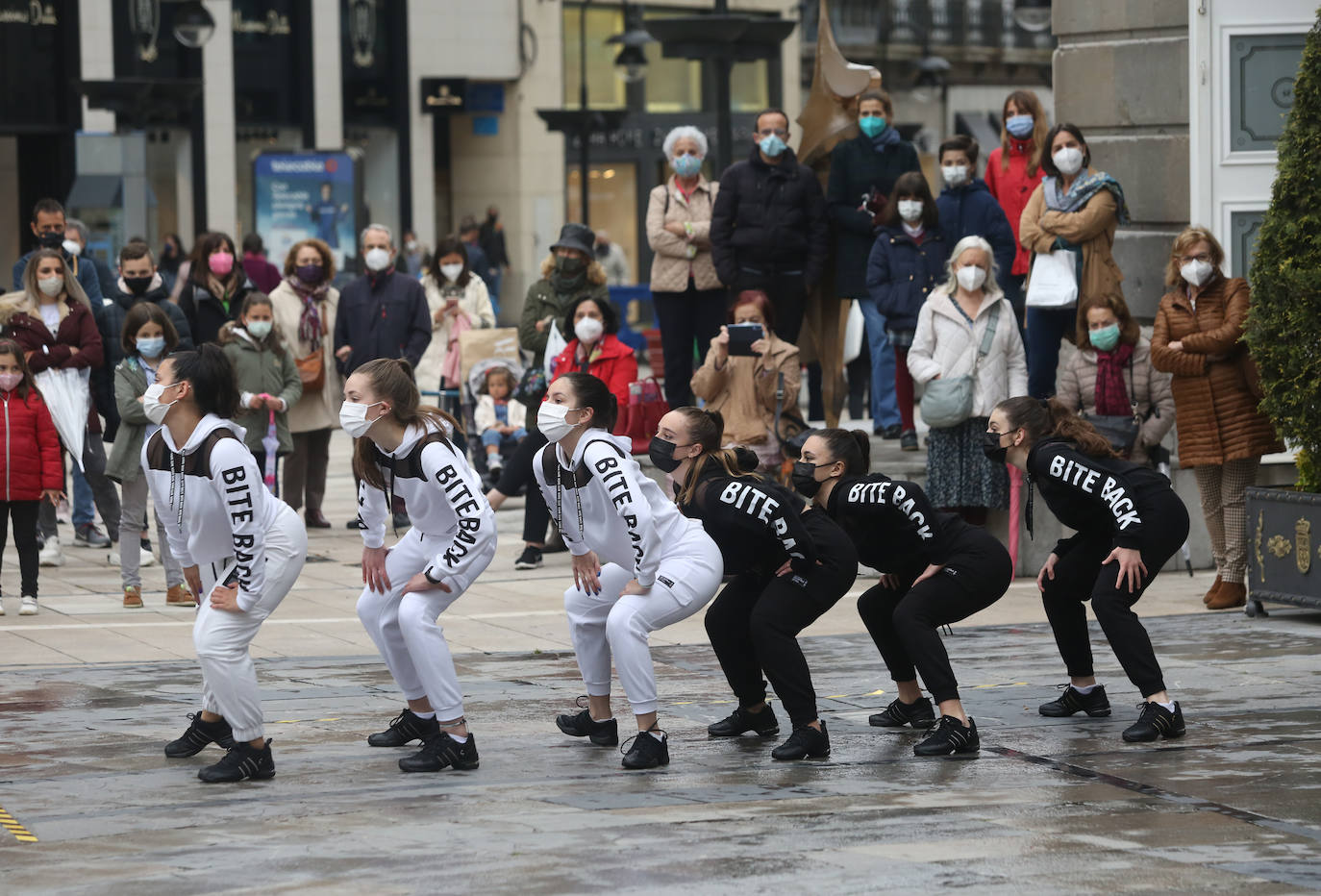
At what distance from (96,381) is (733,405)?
4.24 metres

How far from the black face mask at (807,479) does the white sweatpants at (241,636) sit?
1987mm

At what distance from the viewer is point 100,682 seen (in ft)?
32.5

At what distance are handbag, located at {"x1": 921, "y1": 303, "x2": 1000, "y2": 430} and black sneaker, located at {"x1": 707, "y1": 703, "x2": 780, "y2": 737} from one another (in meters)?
4.13

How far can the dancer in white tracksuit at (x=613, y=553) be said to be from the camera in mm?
8156

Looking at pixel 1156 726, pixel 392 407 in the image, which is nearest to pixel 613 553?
pixel 392 407

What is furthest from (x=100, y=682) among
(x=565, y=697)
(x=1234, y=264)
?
(x=1234, y=264)

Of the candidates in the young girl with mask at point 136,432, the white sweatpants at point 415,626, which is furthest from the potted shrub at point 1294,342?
the young girl with mask at point 136,432

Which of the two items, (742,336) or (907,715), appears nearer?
(907,715)

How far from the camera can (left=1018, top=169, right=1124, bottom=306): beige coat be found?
1307cm

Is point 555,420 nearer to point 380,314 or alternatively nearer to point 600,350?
point 600,350

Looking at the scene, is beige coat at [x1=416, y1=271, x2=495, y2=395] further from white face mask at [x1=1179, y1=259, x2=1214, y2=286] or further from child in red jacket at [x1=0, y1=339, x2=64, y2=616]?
white face mask at [x1=1179, y1=259, x2=1214, y2=286]

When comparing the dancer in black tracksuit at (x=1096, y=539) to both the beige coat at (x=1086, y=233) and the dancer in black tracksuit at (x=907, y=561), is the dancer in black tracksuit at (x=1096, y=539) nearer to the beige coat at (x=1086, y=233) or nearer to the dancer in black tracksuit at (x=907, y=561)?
the dancer in black tracksuit at (x=907, y=561)

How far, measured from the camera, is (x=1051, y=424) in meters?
8.86

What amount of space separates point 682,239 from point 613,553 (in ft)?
20.3
